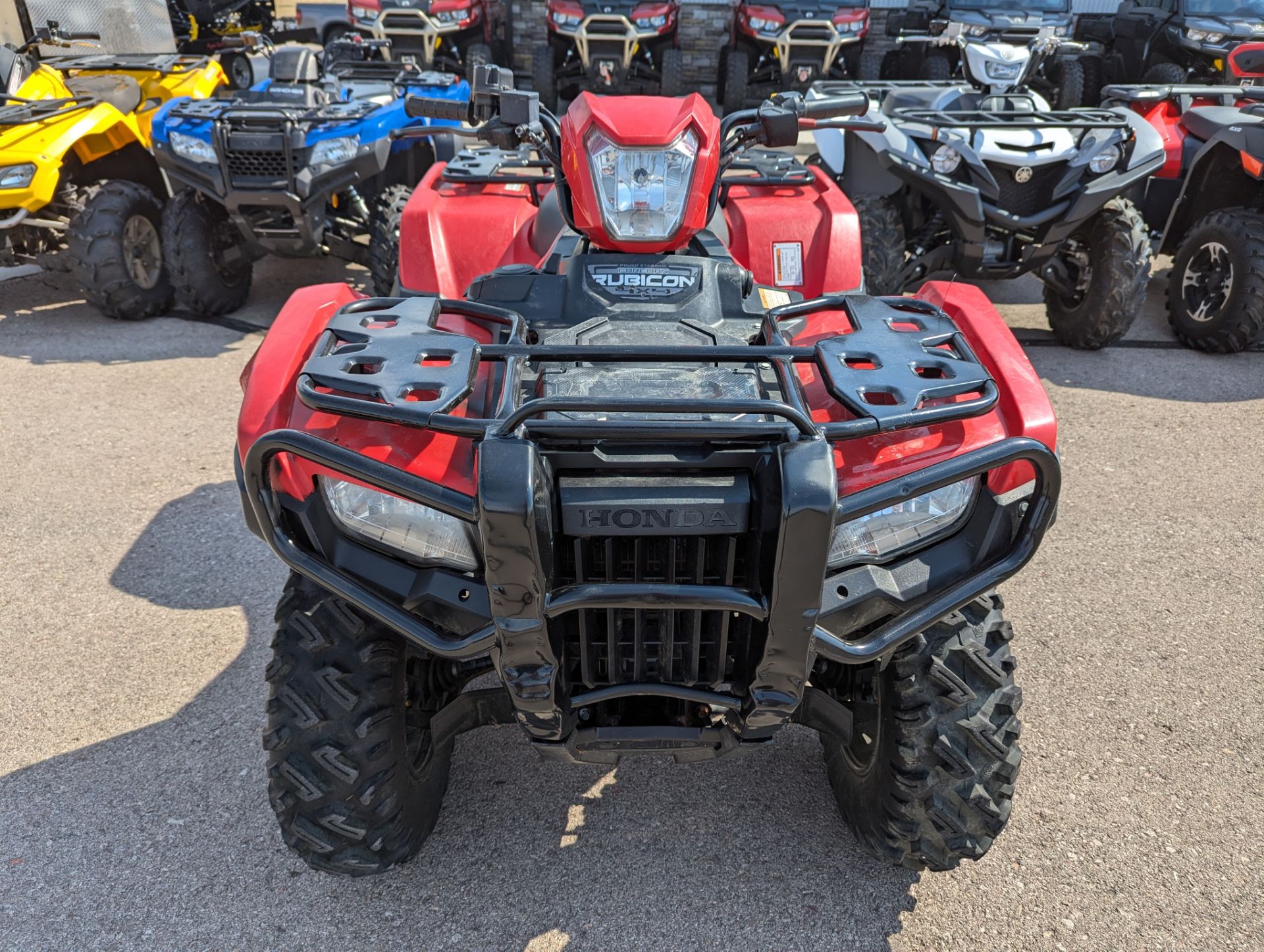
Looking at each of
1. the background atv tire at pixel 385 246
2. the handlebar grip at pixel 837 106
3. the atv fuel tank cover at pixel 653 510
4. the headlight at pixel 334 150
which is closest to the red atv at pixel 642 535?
the atv fuel tank cover at pixel 653 510

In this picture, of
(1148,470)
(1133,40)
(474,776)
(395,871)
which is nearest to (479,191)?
(474,776)

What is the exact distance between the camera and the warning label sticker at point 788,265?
344 centimetres

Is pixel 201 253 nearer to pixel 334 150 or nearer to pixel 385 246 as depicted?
pixel 334 150

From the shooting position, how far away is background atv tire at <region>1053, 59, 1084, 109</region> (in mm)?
11984

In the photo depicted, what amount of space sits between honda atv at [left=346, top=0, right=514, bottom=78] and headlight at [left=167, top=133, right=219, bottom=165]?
23.0 feet

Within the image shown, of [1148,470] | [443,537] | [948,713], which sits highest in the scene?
[443,537]

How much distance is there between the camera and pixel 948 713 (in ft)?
6.70

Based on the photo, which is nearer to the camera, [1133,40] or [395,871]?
[395,871]

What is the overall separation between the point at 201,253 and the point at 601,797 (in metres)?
4.73

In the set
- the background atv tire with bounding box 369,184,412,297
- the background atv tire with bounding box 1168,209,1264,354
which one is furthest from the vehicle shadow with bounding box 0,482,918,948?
the background atv tire with bounding box 1168,209,1264,354

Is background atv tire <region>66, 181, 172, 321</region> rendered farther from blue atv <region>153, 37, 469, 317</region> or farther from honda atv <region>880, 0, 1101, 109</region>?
honda atv <region>880, 0, 1101, 109</region>

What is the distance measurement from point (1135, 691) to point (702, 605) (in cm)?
203

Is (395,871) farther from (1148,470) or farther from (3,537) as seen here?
(1148,470)

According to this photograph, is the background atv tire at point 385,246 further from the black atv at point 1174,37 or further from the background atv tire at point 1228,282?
the black atv at point 1174,37
